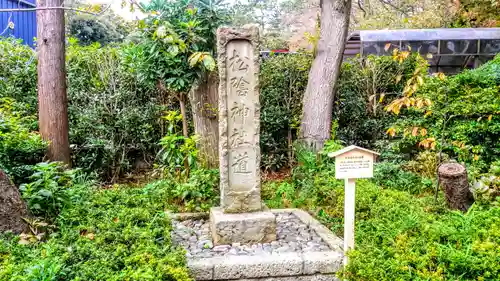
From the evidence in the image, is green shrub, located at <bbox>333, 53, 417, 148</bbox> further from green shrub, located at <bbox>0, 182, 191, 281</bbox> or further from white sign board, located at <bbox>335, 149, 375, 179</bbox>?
green shrub, located at <bbox>0, 182, 191, 281</bbox>

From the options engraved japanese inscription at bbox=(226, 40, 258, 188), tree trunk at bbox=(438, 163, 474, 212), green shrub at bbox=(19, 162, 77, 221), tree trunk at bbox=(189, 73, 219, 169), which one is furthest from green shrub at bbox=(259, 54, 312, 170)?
green shrub at bbox=(19, 162, 77, 221)

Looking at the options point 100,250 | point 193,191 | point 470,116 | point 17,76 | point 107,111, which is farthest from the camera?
point 107,111

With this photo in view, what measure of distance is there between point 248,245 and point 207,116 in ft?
9.32

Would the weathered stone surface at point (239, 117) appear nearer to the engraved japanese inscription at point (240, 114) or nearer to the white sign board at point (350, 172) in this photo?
the engraved japanese inscription at point (240, 114)

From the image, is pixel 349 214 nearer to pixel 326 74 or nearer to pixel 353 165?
pixel 353 165

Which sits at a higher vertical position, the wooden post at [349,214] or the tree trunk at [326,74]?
the tree trunk at [326,74]

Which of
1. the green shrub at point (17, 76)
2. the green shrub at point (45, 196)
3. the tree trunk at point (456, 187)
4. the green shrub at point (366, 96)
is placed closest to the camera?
the green shrub at point (45, 196)

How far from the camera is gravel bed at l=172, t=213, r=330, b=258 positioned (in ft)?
12.2

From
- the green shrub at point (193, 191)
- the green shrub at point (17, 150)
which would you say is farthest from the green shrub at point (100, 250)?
the green shrub at point (17, 150)

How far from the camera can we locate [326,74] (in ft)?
22.6

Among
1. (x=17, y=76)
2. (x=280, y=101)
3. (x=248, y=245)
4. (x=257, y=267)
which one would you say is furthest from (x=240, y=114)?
(x=17, y=76)

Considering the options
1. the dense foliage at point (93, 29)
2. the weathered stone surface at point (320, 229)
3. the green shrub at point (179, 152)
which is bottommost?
the weathered stone surface at point (320, 229)

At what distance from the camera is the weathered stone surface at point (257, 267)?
332 centimetres

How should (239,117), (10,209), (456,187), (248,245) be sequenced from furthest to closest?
(456,187), (239,117), (248,245), (10,209)
